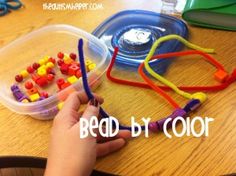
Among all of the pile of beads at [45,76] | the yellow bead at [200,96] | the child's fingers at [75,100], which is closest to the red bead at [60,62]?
the pile of beads at [45,76]

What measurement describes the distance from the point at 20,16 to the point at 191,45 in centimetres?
40

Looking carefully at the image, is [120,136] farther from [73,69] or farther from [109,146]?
[73,69]

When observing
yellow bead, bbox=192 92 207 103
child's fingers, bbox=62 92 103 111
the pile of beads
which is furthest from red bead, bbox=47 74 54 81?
yellow bead, bbox=192 92 207 103

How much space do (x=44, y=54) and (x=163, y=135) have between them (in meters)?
0.30

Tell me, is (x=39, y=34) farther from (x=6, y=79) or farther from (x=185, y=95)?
(x=185, y=95)

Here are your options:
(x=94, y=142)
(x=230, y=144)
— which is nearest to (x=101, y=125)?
(x=94, y=142)

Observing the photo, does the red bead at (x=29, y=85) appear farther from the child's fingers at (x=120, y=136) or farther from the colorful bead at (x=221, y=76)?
the colorful bead at (x=221, y=76)

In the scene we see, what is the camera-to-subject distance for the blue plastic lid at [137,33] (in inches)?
24.9

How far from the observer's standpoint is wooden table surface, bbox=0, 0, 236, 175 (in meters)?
0.47

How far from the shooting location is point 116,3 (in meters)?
0.79

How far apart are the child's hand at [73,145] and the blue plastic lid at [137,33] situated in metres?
0.16

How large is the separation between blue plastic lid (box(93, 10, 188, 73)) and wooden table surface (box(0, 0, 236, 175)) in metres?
0.03

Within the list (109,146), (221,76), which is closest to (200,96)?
(221,76)

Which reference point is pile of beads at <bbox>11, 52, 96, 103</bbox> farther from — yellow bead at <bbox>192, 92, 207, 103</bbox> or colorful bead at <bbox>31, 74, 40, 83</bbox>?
yellow bead at <bbox>192, 92, 207, 103</bbox>
